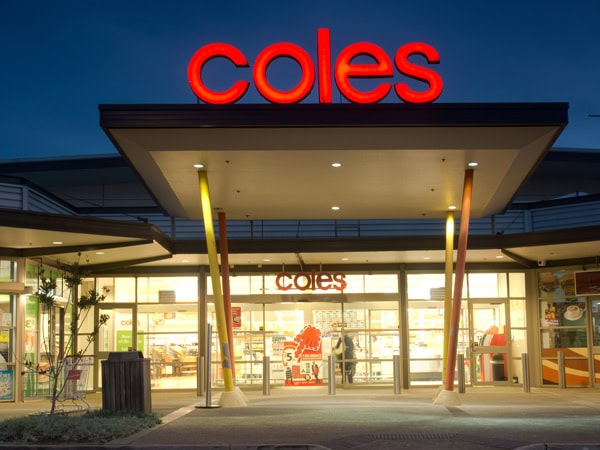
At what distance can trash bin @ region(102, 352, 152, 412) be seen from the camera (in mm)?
14695

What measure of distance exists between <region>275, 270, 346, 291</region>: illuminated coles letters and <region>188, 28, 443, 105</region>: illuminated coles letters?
1123 centimetres

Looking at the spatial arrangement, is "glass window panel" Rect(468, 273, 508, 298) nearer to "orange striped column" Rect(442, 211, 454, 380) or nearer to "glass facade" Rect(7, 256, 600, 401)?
"glass facade" Rect(7, 256, 600, 401)

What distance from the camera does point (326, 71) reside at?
50.7 feet

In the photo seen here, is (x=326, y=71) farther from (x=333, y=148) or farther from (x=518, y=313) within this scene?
(x=518, y=313)

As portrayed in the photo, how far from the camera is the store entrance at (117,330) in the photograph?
85.4 feet

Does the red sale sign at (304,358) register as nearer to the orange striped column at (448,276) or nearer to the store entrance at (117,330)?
the store entrance at (117,330)

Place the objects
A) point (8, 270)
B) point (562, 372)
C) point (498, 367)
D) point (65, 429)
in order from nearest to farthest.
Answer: point (65, 429)
point (8, 270)
point (562, 372)
point (498, 367)

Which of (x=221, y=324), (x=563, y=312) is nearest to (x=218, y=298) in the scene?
(x=221, y=324)

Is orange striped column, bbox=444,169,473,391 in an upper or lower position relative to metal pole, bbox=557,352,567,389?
upper

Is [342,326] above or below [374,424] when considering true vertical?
above

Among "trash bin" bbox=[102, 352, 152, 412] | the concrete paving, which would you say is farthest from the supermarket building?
the concrete paving

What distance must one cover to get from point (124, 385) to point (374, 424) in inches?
174

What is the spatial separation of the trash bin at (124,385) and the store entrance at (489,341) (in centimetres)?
1413

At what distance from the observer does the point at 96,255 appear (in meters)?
23.2
